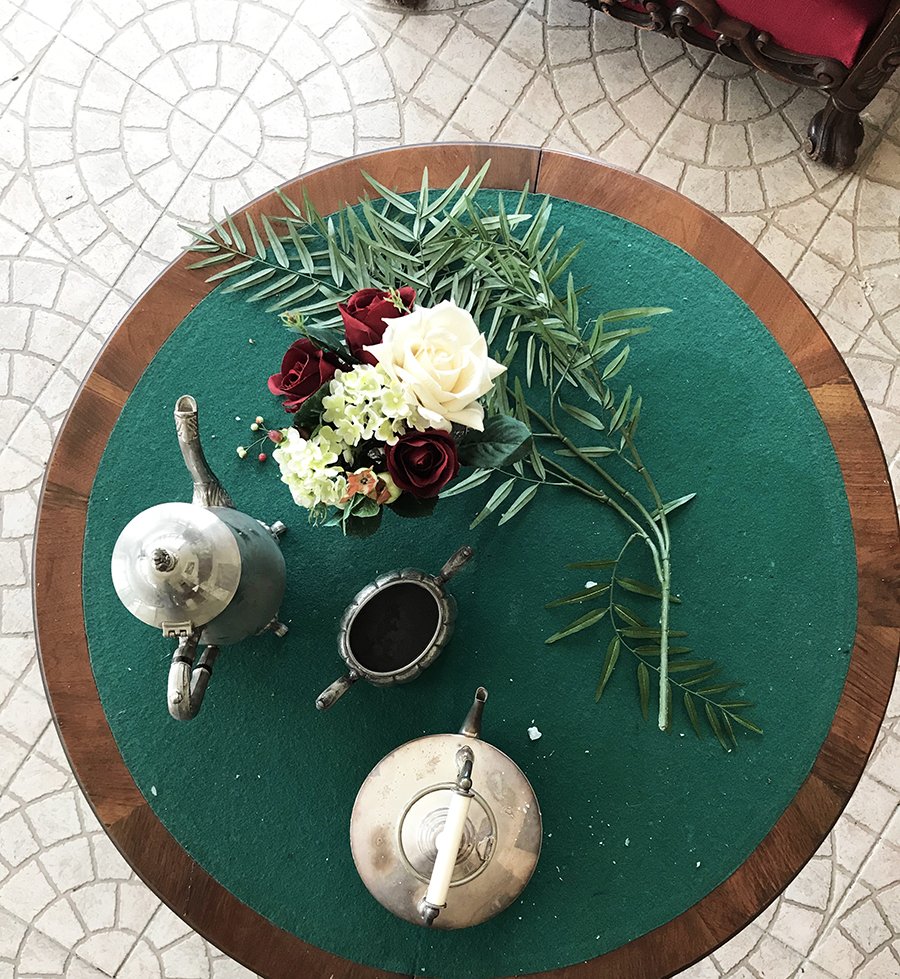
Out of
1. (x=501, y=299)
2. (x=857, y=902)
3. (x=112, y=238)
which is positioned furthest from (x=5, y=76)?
(x=857, y=902)

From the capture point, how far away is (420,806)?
926 mm

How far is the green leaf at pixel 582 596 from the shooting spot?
1.03 m

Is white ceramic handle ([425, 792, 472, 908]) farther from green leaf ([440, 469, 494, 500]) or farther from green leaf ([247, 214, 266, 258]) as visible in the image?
green leaf ([247, 214, 266, 258])

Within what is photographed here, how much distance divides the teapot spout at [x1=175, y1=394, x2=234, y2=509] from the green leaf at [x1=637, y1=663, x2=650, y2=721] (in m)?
0.48

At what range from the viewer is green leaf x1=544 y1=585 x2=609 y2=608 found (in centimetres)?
103

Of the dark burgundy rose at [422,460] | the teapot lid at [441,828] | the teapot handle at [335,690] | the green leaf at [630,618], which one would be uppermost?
the green leaf at [630,618]

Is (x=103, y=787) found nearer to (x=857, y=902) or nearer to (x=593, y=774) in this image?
(x=593, y=774)

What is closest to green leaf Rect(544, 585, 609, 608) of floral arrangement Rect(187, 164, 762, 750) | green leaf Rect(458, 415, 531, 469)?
floral arrangement Rect(187, 164, 762, 750)

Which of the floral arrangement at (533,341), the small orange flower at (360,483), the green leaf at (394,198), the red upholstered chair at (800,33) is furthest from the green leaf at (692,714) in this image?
the red upholstered chair at (800,33)

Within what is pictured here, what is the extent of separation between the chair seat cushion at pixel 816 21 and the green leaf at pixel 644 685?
2.95 ft

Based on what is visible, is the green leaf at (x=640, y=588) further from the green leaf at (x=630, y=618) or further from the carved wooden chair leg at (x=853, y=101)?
the carved wooden chair leg at (x=853, y=101)

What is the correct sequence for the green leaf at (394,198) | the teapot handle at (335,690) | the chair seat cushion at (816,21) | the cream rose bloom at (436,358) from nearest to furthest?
the cream rose bloom at (436,358), the teapot handle at (335,690), the green leaf at (394,198), the chair seat cushion at (816,21)

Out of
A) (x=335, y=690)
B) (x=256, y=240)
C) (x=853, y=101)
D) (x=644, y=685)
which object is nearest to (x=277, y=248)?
(x=256, y=240)

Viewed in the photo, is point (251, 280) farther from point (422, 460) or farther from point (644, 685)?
point (644, 685)
